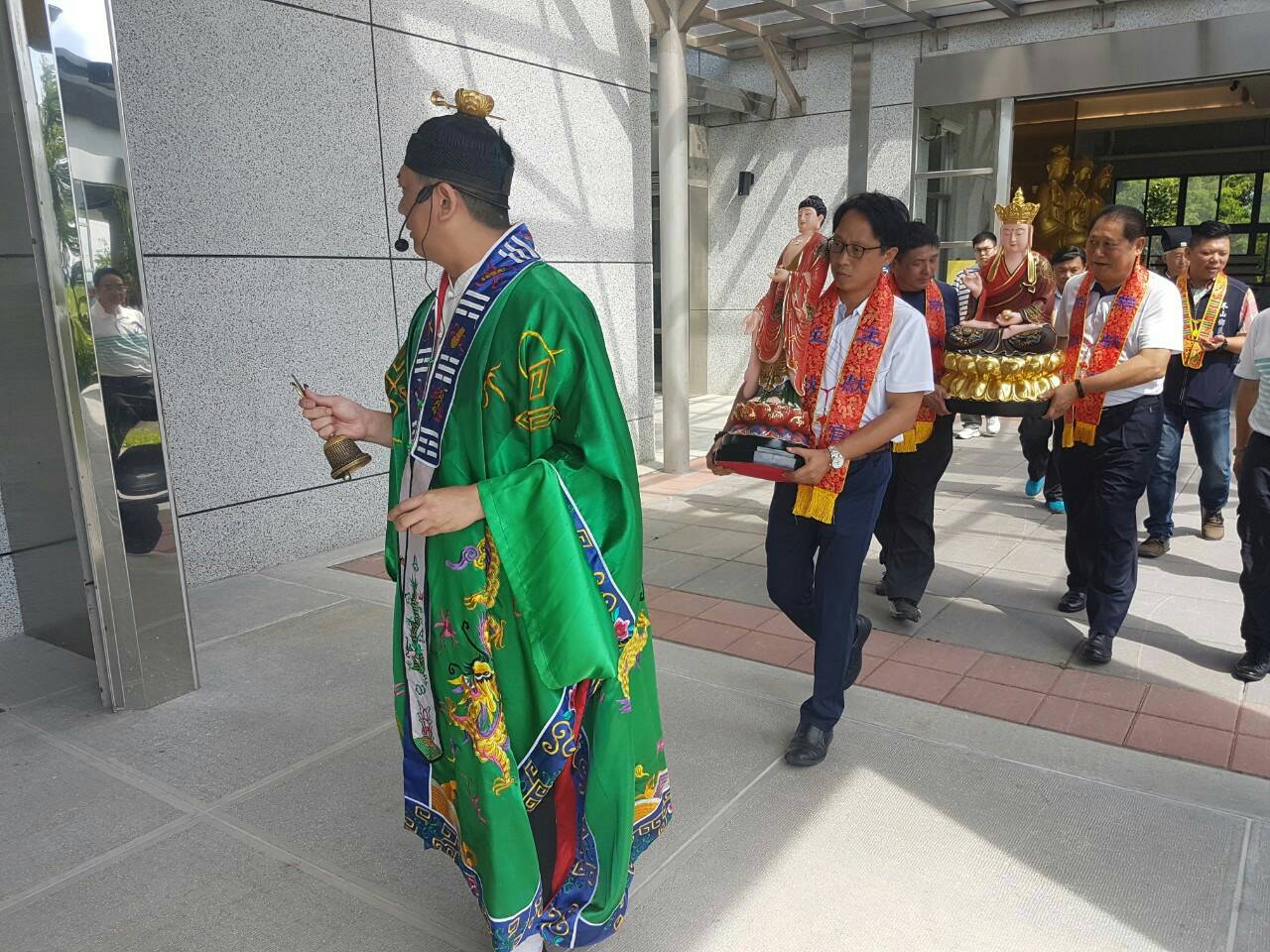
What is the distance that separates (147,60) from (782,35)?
7.29 meters

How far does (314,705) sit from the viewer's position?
3.41m

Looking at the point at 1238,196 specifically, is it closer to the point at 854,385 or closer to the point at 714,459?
the point at 854,385

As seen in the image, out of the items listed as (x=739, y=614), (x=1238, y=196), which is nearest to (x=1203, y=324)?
(x=739, y=614)

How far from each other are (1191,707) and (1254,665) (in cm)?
46

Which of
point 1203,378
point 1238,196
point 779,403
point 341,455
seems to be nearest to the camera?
point 341,455

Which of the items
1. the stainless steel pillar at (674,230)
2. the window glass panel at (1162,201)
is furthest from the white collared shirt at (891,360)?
the window glass panel at (1162,201)

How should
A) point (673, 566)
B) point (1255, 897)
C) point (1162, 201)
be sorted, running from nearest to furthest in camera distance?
point (1255, 897) → point (673, 566) → point (1162, 201)

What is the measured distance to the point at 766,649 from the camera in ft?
12.8

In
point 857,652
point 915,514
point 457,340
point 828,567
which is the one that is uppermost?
point 457,340

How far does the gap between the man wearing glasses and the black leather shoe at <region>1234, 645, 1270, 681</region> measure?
5.57 ft

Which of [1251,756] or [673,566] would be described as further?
[673,566]

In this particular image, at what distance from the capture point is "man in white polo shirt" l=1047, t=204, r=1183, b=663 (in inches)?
139

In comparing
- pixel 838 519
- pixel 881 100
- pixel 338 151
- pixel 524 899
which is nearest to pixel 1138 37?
pixel 881 100

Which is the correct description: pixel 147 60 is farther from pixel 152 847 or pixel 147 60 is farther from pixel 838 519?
pixel 838 519
